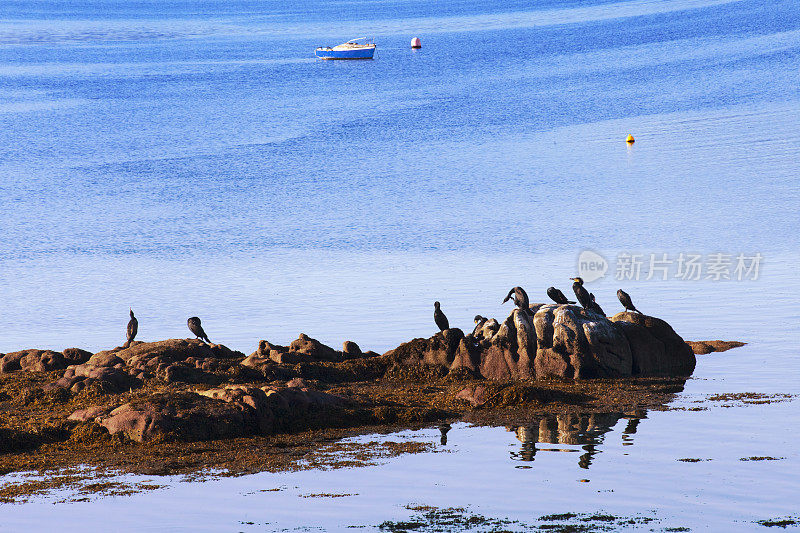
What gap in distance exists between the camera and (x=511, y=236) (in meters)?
51.4

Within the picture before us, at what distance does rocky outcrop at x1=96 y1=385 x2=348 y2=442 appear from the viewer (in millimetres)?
19031

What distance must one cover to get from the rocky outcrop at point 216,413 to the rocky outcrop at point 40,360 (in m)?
7.03

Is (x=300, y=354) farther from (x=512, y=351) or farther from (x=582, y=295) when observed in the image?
(x=582, y=295)

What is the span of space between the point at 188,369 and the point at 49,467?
23.7ft

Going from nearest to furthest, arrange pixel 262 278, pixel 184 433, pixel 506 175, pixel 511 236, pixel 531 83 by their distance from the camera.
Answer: pixel 184 433, pixel 262 278, pixel 511 236, pixel 506 175, pixel 531 83

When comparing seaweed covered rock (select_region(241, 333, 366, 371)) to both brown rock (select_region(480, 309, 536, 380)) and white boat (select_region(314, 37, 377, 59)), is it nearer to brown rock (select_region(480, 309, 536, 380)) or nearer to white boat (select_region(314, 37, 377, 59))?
brown rock (select_region(480, 309, 536, 380))

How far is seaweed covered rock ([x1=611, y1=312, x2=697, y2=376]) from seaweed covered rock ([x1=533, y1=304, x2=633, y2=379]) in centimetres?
33

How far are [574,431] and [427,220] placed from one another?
123 ft

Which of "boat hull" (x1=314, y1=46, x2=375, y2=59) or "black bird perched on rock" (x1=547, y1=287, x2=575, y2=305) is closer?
"black bird perched on rock" (x1=547, y1=287, x2=575, y2=305)

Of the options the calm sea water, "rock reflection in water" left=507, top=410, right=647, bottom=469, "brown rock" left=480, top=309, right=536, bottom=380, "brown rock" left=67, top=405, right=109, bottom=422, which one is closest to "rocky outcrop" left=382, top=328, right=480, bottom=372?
"brown rock" left=480, top=309, right=536, bottom=380

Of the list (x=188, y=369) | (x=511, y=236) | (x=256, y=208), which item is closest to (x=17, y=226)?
(x=256, y=208)

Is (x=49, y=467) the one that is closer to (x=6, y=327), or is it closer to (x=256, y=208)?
(x=6, y=327)

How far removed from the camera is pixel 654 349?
25.5m

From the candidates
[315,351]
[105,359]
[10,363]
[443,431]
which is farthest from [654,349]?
[10,363]
